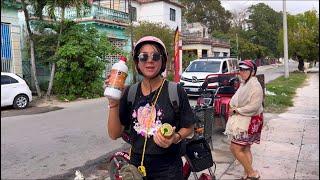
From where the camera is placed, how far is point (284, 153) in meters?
6.87

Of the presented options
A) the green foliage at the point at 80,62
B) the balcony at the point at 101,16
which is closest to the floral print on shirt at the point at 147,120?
the green foliage at the point at 80,62

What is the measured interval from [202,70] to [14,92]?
7989mm

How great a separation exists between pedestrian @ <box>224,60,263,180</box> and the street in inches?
52.9

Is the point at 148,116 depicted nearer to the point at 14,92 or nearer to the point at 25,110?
the point at 25,110

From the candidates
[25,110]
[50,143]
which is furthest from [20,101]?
[50,143]

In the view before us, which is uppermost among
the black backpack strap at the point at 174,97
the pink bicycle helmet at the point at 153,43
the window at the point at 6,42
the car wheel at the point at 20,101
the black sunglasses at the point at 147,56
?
the window at the point at 6,42

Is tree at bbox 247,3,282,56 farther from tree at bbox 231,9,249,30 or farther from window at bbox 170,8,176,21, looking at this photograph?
window at bbox 170,8,176,21

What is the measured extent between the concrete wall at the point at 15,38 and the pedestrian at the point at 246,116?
1554cm

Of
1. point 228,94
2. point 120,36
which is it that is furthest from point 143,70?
point 120,36

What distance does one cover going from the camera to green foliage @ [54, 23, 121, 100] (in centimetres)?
1673

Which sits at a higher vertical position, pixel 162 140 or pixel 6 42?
pixel 6 42

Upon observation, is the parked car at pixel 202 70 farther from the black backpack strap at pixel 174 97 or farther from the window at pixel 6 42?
the black backpack strap at pixel 174 97

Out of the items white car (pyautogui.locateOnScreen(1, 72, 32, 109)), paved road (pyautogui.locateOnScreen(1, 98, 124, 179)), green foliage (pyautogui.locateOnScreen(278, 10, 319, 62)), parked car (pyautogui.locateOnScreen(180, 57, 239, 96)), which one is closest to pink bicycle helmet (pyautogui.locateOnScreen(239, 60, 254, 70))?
paved road (pyautogui.locateOnScreen(1, 98, 124, 179))

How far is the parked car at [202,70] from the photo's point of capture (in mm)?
16531
